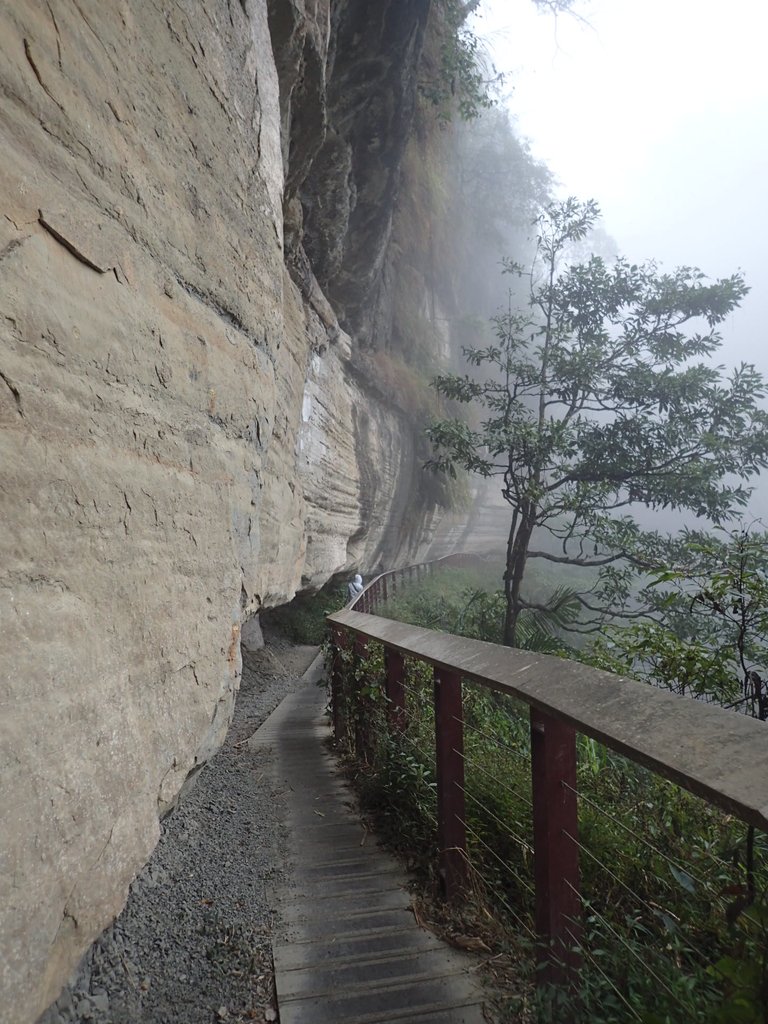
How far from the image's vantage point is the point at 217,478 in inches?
98.7

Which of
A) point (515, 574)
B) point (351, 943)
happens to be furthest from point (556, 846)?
point (515, 574)

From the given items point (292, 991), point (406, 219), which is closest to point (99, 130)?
point (292, 991)

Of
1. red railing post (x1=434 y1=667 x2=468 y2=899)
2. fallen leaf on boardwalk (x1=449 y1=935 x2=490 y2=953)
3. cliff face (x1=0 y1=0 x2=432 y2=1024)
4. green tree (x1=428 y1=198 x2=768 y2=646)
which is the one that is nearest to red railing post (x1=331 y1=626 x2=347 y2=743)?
cliff face (x1=0 y1=0 x2=432 y2=1024)

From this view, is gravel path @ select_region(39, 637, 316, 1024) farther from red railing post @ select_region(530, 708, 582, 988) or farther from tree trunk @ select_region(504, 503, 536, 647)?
tree trunk @ select_region(504, 503, 536, 647)

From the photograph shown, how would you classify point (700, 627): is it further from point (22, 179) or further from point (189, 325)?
point (22, 179)

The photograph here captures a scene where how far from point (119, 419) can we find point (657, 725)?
5.12 feet

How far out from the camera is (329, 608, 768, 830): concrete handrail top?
3.53 ft

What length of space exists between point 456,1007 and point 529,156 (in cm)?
2972

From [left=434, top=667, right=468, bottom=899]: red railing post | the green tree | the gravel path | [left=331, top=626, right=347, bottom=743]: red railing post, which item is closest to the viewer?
the gravel path

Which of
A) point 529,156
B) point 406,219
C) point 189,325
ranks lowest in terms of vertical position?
point 189,325

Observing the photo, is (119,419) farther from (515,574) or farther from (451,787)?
(515,574)

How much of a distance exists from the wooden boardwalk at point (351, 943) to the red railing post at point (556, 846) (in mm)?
493

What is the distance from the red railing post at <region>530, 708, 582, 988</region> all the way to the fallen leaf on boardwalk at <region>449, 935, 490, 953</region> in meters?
0.58

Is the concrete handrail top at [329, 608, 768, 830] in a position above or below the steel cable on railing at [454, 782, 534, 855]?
above
